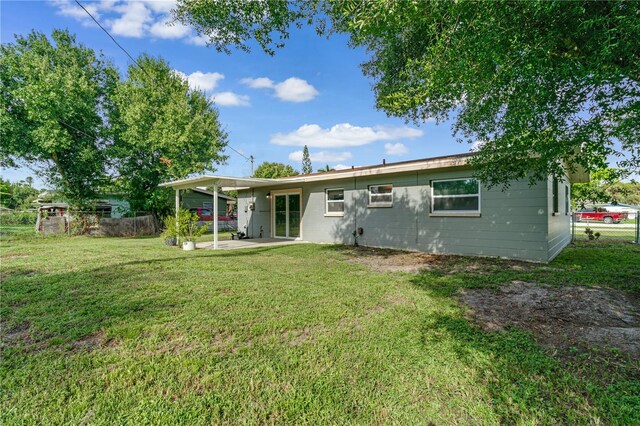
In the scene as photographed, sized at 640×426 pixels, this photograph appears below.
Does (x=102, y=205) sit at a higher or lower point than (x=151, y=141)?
lower

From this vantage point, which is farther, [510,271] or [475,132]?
[510,271]

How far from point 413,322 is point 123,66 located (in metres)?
22.2

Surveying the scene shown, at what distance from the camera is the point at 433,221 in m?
9.12

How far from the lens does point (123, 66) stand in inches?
715

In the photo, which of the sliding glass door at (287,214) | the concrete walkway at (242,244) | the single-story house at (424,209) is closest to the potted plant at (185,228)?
the concrete walkway at (242,244)

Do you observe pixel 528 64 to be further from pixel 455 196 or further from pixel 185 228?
pixel 185 228

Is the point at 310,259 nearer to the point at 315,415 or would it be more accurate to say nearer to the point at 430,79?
the point at 430,79

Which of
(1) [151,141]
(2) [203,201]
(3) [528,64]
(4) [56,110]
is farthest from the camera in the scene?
(2) [203,201]

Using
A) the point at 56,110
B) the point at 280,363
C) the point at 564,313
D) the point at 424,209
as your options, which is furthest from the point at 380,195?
the point at 56,110

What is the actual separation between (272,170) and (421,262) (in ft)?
105

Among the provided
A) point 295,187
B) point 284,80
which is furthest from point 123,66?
point 295,187

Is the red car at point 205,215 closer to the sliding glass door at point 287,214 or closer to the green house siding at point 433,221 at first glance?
the sliding glass door at point 287,214

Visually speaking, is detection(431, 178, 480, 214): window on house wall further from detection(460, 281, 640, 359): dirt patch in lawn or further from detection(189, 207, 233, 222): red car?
detection(189, 207, 233, 222): red car

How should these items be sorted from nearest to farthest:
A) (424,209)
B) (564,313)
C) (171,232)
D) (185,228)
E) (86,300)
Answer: (564,313)
(86,300)
(424,209)
(185,228)
(171,232)
